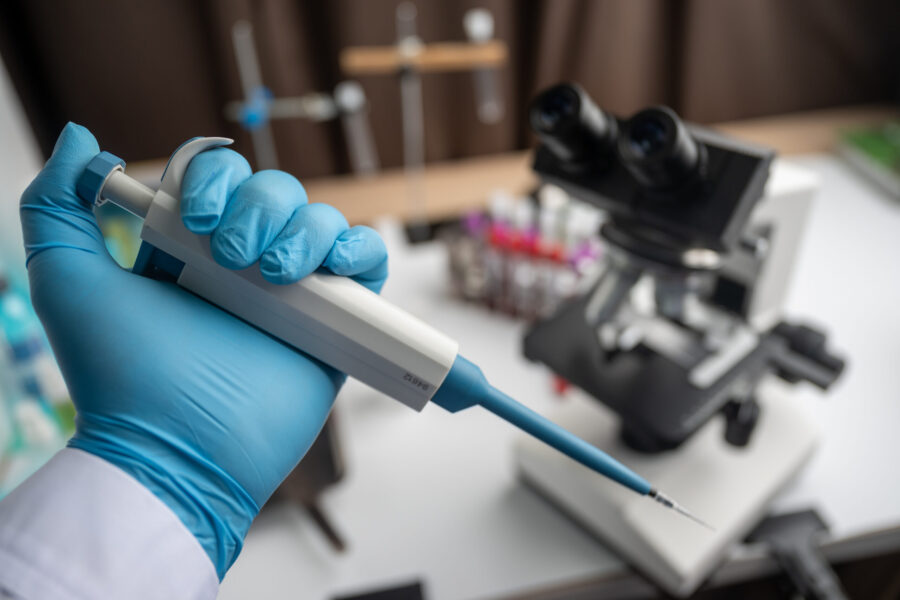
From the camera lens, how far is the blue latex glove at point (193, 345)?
49cm

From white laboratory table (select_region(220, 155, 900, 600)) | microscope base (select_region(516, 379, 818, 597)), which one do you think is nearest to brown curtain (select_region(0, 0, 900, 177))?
white laboratory table (select_region(220, 155, 900, 600))

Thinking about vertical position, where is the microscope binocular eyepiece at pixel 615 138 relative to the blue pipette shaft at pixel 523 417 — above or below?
above

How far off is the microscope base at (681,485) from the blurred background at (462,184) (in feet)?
0.19

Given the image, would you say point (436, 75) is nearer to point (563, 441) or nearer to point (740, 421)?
point (740, 421)

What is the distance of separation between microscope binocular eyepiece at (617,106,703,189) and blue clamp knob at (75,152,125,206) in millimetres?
505

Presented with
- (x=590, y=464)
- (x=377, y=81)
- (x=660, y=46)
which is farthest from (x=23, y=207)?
(x=660, y=46)

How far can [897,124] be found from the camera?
2.19 m

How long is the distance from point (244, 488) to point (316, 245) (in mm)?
232

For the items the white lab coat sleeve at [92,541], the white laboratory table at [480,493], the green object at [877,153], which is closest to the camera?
the white lab coat sleeve at [92,541]

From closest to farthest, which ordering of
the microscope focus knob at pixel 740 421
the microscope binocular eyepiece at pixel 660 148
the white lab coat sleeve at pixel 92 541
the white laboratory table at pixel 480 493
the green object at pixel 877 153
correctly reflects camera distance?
the white lab coat sleeve at pixel 92 541 < the microscope binocular eyepiece at pixel 660 148 < the microscope focus knob at pixel 740 421 < the white laboratory table at pixel 480 493 < the green object at pixel 877 153

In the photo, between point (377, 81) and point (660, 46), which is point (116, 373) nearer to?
point (377, 81)

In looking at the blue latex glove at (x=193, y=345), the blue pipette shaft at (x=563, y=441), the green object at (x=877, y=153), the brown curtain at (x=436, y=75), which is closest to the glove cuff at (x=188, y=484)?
the blue latex glove at (x=193, y=345)

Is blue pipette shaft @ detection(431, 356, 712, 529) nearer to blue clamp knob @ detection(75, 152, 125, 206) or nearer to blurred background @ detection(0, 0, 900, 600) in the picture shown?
blue clamp knob @ detection(75, 152, 125, 206)

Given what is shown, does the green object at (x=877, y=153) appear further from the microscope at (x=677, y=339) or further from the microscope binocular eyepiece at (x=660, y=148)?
the microscope binocular eyepiece at (x=660, y=148)
